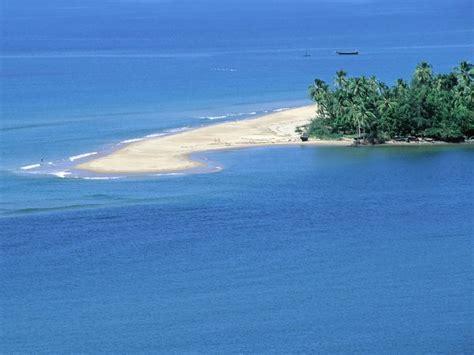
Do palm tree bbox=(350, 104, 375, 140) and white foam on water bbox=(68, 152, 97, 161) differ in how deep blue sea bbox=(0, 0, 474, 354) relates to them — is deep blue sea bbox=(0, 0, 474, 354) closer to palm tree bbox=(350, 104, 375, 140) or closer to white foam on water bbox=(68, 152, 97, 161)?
white foam on water bbox=(68, 152, 97, 161)

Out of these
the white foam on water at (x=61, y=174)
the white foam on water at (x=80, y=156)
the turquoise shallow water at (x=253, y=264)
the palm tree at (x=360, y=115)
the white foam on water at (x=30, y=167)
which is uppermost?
the palm tree at (x=360, y=115)

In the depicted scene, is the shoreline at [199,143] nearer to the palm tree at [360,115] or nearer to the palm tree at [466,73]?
the palm tree at [360,115]

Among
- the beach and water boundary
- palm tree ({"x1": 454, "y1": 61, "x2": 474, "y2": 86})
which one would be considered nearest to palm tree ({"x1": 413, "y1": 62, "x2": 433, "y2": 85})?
palm tree ({"x1": 454, "y1": 61, "x2": 474, "y2": 86})

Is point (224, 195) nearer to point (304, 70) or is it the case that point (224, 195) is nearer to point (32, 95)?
point (32, 95)

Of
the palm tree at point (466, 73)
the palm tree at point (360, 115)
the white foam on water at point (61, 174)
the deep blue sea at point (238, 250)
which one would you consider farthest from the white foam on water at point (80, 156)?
the palm tree at point (466, 73)

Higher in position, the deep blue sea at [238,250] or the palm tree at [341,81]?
the palm tree at [341,81]

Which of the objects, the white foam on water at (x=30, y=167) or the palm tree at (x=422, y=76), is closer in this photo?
the white foam on water at (x=30, y=167)

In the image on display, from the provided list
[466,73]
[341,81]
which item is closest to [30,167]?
[341,81]
